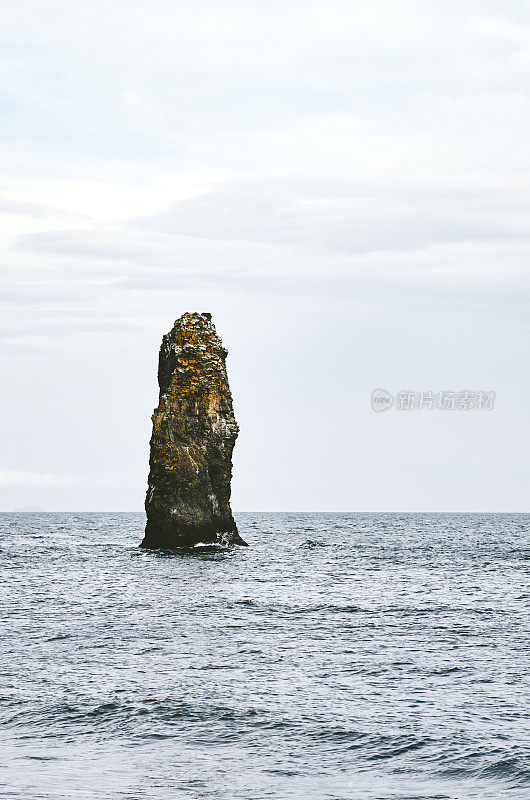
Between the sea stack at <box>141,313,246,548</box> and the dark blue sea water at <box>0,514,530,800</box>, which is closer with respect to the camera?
the dark blue sea water at <box>0,514,530,800</box>

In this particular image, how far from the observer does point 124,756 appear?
51.5 ft

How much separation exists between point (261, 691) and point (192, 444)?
40564mm

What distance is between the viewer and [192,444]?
60531 millimetres

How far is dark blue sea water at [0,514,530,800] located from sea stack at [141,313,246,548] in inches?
676

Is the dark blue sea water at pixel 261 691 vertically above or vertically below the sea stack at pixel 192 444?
below

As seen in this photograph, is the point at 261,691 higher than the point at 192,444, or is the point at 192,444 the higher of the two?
the point at 192,444

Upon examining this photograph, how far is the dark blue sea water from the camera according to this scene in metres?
14.5

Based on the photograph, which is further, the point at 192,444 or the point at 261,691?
the point at 192,444

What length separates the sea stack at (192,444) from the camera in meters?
59.4

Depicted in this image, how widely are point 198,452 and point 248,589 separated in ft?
70.9

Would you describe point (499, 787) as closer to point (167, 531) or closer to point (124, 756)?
point (124, 756)

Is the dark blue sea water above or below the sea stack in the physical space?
below

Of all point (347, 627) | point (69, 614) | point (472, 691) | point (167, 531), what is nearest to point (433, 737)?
point (472, 691)

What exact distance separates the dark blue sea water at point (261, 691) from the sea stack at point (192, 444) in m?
17.2
